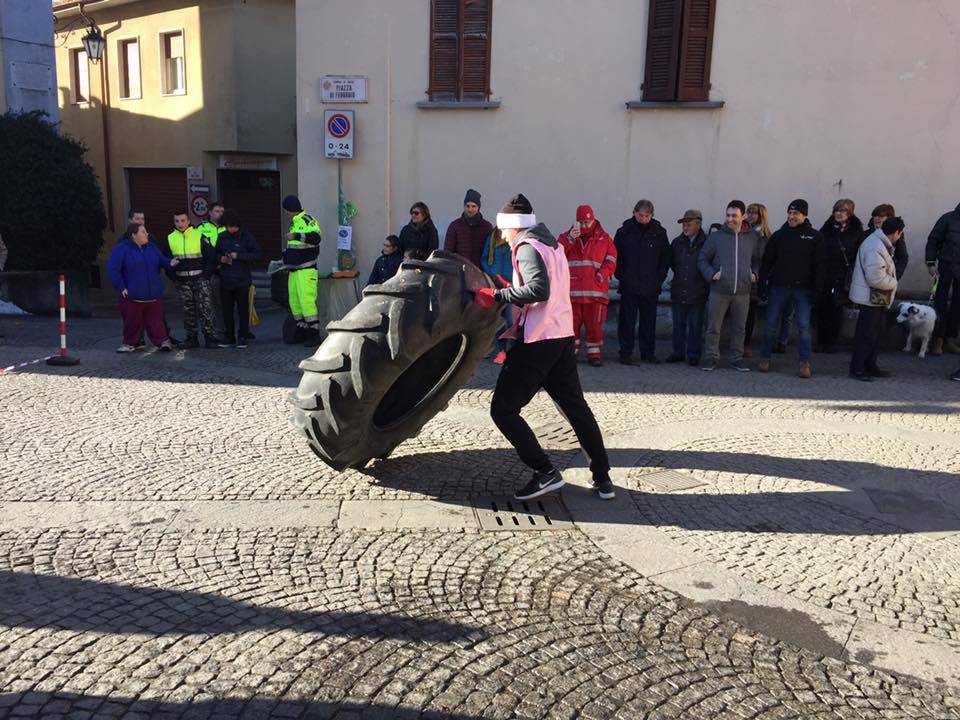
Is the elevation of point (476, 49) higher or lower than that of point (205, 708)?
higher

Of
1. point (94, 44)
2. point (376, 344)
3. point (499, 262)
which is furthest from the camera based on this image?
point (94, 44)

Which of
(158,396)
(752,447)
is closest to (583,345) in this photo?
(752,447)

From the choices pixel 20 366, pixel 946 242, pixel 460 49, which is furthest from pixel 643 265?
pixel 20 366

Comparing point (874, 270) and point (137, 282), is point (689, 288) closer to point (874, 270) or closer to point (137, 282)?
point (874, 270)

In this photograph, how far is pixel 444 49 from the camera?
11500 millimetres

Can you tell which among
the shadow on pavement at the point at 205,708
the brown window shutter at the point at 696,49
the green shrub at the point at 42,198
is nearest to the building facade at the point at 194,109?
the green shrub at the point at 42,198

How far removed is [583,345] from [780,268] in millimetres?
2367

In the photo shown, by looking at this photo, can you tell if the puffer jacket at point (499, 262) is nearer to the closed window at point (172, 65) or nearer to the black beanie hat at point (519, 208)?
the black beanie hat at point (519, 208)

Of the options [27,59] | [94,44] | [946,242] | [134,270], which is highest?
[94,44]

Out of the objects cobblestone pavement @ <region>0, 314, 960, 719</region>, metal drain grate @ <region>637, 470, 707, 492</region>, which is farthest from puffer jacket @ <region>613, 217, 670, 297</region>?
metal drain grate @ <region>637, 470, 707, 492</region>

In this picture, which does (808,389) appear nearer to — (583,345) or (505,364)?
(583,345)

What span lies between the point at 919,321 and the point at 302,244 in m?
7.60

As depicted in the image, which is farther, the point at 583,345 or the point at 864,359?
the point at 583,345

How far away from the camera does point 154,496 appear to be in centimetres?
497
